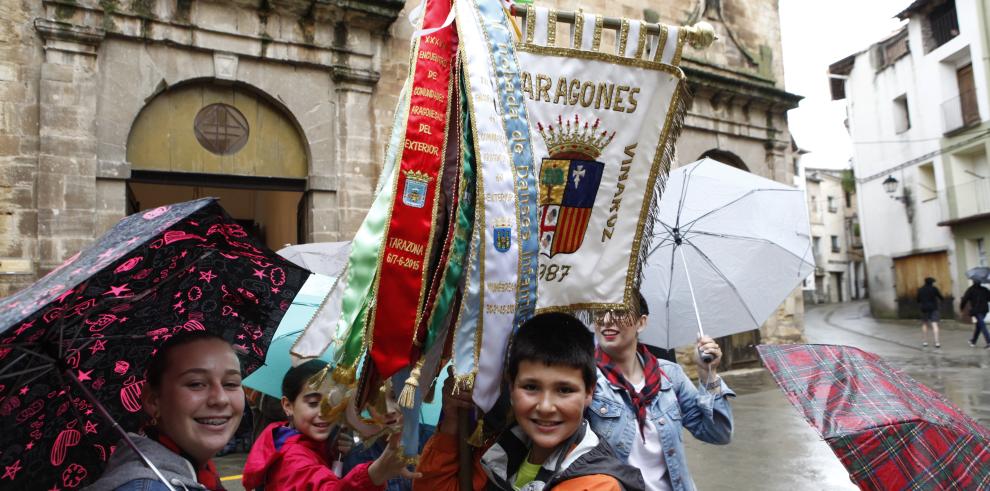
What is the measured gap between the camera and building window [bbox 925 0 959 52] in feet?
81.8

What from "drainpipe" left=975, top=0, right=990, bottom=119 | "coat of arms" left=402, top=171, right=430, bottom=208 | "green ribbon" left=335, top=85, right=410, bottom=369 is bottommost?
"green ribbon" left=335, top=85, right=410, bottom=369

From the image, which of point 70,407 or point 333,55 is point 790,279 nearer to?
point 70,407

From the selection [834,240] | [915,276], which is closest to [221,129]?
[915,276]

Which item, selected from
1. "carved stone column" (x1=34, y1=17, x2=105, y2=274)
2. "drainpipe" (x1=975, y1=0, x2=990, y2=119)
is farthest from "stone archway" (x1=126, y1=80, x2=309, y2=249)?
"drainpipe" (x1=975, y1=0, x2=990, y2=119)

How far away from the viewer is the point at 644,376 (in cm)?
274

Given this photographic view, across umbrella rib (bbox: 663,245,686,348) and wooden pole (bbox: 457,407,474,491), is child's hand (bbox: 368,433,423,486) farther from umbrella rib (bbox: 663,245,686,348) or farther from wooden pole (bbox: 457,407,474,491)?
umbrella rib (bbox: 663,245,686,348)

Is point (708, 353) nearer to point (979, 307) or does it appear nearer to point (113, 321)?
point (113, 321)

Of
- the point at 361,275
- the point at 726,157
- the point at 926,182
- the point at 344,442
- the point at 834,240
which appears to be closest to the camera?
the point at 361,275

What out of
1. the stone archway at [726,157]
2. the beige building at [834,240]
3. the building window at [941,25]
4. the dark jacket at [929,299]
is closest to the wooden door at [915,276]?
the building window at [941,25]

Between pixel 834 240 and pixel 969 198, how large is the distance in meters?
27.0

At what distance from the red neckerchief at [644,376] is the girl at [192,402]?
4.23 feet

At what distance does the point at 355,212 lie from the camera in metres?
9.36

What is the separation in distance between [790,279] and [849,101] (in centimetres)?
3228

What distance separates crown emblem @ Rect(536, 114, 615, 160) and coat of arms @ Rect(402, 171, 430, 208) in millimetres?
498
